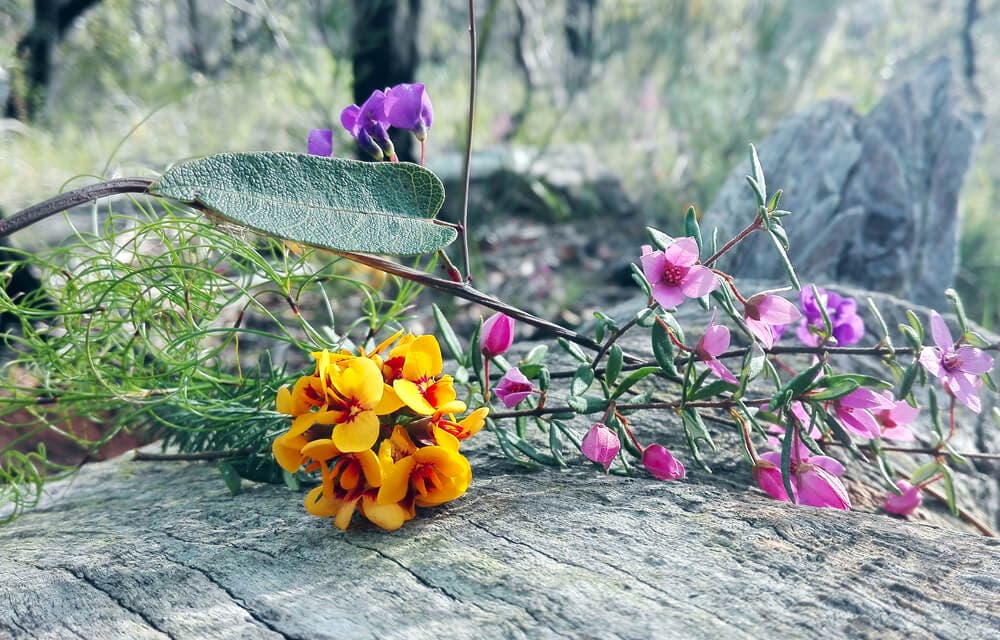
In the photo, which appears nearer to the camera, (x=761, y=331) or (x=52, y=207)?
(x=52, y=207)

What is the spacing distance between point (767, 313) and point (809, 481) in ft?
0.72

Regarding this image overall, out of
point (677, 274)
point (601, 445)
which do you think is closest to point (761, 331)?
point (677, 274)

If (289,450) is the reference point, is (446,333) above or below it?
above

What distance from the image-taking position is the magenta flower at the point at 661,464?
1027 mm

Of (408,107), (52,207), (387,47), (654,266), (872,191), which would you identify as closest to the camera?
(52,207)

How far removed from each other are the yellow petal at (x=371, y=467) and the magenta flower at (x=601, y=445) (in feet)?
0.86

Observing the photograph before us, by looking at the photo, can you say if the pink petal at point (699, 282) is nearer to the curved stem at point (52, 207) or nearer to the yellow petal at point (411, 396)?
the yellow petal at point (411, 396)

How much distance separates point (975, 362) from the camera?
3.35 ft

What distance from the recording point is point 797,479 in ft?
3.36

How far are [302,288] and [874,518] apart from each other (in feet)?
2.59

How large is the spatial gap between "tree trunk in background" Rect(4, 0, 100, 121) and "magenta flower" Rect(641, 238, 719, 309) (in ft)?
16.2

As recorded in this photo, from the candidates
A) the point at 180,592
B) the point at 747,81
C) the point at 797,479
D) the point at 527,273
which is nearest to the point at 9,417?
the point at 180,592

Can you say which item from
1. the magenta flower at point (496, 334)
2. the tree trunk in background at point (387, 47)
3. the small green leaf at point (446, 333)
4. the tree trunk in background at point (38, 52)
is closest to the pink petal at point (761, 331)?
the magenta flower at point (496, 334)

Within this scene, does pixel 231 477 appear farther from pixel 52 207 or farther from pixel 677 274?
pixel 677 274
